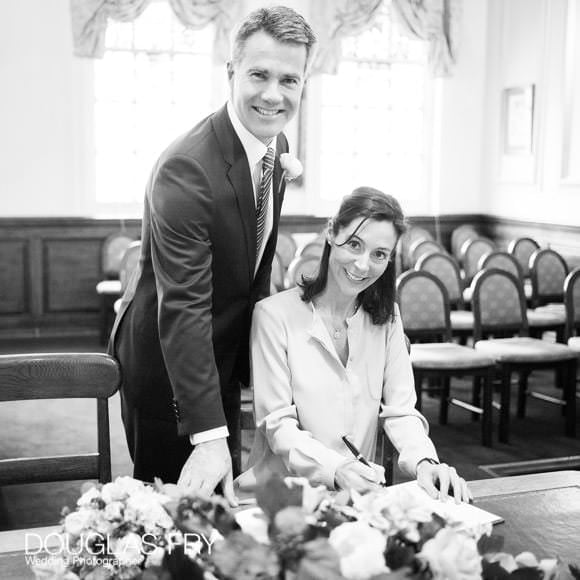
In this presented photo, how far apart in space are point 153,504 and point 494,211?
8.11 m

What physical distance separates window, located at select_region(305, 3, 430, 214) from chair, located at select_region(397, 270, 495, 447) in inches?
140

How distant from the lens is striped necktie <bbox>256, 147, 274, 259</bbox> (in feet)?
6.14

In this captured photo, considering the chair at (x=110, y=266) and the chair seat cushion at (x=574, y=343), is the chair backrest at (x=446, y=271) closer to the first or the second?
the chair seat cushion at (x=574, y=343)

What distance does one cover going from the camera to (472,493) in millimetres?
1676

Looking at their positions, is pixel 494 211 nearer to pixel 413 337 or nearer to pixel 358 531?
pixel 413 337

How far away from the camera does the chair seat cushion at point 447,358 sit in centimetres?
465

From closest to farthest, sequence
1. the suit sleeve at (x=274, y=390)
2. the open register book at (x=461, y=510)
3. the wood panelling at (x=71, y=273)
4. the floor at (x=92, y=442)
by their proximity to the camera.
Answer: the open register book at (x=461, y=510) → the suit sleeve at (x=274, y=390) → the floor at (x=92, y=442) → the wood panelling at (x=71, y=273)

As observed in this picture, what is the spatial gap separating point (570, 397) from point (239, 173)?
364 cm

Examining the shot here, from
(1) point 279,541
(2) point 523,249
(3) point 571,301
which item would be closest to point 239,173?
(1) point 279,541

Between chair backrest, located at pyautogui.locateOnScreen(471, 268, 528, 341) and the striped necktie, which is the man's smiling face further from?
chair backrest, located at pyautogui.locateOnScreen(471, 268, 528, 341)

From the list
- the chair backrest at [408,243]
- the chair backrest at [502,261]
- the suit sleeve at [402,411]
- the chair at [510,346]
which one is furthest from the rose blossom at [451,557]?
the chair backrest at [408,243]

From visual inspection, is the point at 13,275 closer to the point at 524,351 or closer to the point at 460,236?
the point at 460,236

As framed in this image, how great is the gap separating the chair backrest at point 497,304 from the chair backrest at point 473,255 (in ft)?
4.87

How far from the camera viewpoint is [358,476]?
168cm
